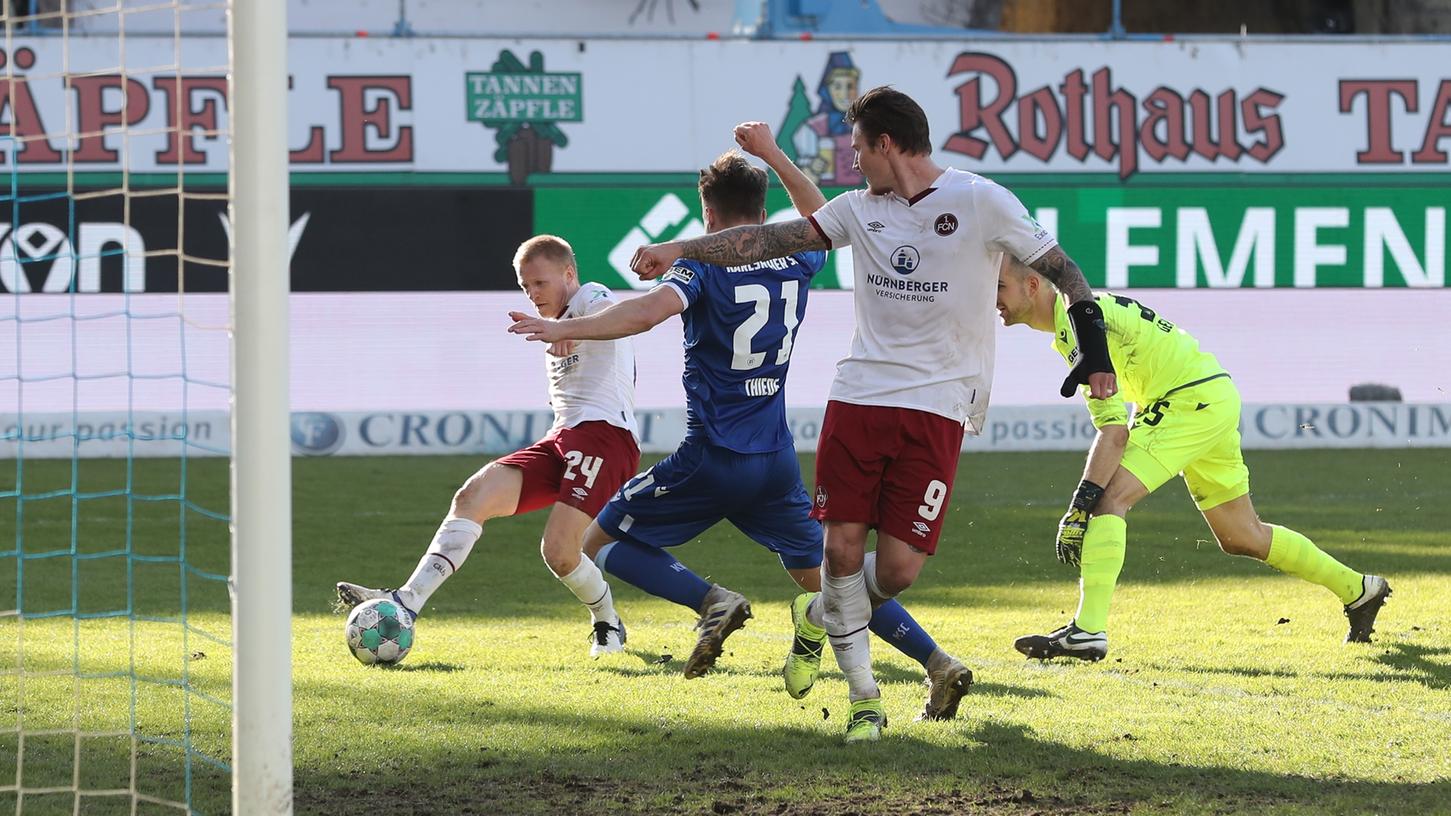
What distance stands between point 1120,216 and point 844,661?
50.3ft

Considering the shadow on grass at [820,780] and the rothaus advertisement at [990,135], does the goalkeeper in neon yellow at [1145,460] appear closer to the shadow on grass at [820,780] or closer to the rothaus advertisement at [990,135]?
the shadow on grass at [820,780]

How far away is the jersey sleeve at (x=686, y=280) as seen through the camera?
5328 mm

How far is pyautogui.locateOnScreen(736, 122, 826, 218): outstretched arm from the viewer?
5.34m

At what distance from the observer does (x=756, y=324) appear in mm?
5766

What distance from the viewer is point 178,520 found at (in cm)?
1194

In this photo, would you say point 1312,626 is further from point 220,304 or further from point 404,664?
point 220,304

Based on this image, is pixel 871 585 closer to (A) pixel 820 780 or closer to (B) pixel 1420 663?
(A) pixel 820 780

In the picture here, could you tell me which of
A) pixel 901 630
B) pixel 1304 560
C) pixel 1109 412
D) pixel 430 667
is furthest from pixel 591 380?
pixel 1304 560

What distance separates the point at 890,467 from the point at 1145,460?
1933 mm

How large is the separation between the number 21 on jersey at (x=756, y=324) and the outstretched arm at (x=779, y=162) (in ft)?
1.11

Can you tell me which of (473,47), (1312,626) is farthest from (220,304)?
(1312,626)

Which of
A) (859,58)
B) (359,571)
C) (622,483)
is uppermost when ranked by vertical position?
(859,58)

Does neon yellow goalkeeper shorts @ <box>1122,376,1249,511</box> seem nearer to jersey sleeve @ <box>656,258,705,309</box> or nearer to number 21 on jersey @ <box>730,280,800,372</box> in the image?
number 21 on jersey @ <box>730,280,800,372</box>

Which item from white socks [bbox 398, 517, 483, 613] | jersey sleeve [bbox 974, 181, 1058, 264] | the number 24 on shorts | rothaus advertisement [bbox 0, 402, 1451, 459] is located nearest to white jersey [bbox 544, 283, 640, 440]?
the number 24 on shorts
